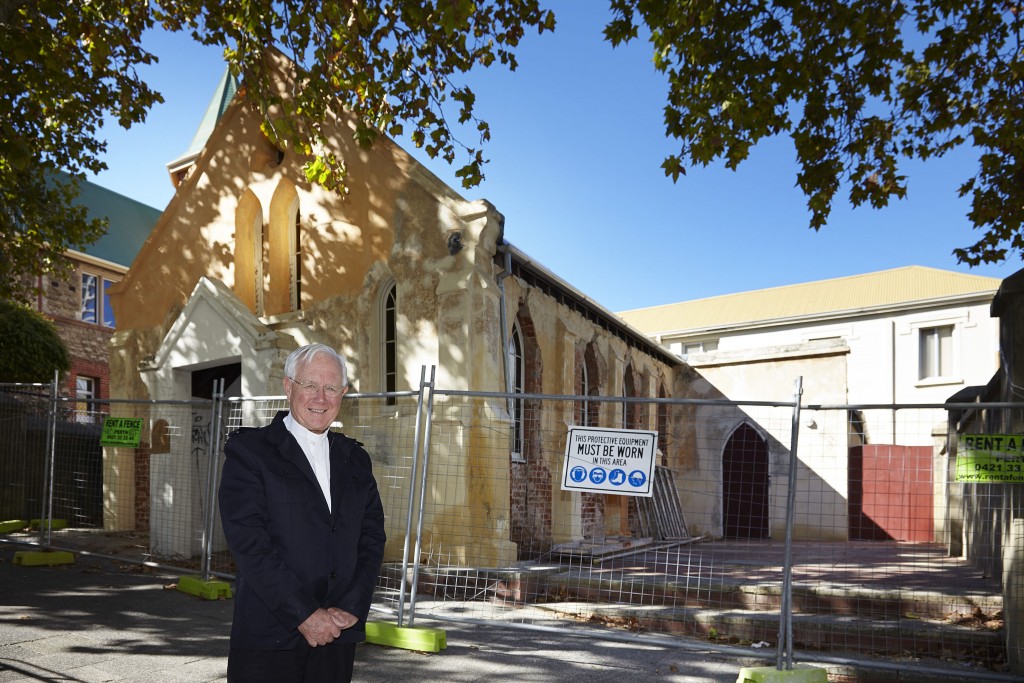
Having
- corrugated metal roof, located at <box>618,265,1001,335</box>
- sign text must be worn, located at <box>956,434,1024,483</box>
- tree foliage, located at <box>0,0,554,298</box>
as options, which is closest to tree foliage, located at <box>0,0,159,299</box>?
tree foliage, located at <box>0,0,554,298</box>

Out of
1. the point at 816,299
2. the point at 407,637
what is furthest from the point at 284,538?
the point at 816,299

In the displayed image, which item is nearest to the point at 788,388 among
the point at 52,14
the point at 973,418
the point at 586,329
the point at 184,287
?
the point at 586,329

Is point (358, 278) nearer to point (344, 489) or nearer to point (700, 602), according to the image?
point (700, 602)

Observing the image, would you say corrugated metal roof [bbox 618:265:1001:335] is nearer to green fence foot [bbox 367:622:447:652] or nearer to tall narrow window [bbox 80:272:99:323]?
tall narrow window [bbox 80:272:99:323]

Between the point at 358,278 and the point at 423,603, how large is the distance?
5.28 meters

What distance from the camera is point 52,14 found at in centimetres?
928

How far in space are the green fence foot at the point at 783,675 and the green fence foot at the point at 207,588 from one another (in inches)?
220

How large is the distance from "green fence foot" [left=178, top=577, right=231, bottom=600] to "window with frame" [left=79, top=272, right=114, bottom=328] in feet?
85.2

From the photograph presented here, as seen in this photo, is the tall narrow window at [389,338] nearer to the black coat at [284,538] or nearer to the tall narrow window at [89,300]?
the black coat at [284,538]

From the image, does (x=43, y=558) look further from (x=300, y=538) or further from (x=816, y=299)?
(x=816, y=299)

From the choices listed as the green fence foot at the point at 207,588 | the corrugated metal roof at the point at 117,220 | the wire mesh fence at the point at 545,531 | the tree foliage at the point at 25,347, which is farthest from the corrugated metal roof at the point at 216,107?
the green fence foot at the point at 207,588

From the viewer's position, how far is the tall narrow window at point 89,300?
3170cm

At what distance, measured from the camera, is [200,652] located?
21.6 ft

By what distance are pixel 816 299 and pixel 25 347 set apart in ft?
100
